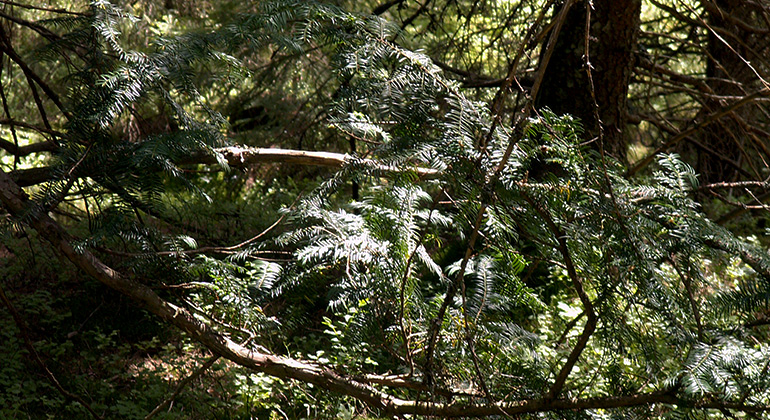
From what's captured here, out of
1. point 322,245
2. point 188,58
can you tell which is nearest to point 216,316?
point 322,245

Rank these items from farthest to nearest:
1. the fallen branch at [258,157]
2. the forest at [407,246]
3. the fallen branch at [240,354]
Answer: the fallen branch at [258,157] → the fallen branch at [240,354] → the forest at [407,246]

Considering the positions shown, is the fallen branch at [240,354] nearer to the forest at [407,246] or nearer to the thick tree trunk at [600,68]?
the forest at [407,246]

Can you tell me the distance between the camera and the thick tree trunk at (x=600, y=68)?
3.59 meters

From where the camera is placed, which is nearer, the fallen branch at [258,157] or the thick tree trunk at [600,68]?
the fallen branch at [258,157]

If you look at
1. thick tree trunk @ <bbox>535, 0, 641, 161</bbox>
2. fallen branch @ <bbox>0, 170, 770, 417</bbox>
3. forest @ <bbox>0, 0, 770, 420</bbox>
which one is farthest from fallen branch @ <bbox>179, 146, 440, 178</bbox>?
thick tree trunk @ <bbox>535, 0, 641, 161</bbox>

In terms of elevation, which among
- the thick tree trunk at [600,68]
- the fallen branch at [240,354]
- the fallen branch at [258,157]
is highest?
the thick tree trunk at [600,68]

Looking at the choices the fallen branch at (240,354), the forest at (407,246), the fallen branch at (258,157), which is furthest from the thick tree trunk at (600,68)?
the fallen branch at (240,354)

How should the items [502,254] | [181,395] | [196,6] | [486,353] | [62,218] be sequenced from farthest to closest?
[196,6]
[62,218]
[181,395]
[486,353]
[502,254]

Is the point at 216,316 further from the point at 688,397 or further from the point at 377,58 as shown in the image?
the point at 688,397

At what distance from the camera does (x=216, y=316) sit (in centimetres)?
214

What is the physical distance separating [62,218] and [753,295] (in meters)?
5.67

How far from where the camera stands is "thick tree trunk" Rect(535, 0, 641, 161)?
3.59m

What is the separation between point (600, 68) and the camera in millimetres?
3646

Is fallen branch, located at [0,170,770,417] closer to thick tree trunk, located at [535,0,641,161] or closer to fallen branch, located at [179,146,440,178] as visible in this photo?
fallen branch, located at [179,146,440,178]
